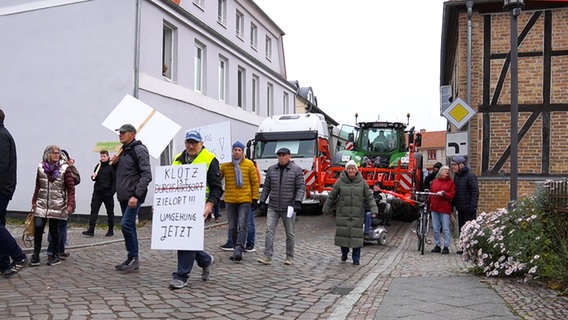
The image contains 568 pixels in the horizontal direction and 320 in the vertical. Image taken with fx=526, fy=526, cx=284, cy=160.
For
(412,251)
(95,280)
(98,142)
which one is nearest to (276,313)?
(95,280)

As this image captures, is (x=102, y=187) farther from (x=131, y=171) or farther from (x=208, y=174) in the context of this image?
(x=208, y=174)

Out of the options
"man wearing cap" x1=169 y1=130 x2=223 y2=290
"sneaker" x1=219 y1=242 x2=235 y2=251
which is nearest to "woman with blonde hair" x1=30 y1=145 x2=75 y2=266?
"man wearing cap" x1=169 y1=130 x2=223 y2=290

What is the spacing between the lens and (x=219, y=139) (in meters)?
9.38

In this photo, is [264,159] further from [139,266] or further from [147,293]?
[147,293]

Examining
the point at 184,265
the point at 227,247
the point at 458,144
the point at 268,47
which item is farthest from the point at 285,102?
the point at 184,265

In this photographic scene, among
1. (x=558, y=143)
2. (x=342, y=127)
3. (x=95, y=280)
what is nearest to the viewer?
(x=95, y=280)

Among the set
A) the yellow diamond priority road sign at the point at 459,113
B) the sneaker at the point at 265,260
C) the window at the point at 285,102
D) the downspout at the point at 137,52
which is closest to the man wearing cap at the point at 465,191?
the yellow diamond priority road sign at the point at 459,113

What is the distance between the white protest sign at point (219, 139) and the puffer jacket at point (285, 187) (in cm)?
112

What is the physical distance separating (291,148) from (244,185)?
29.6ft

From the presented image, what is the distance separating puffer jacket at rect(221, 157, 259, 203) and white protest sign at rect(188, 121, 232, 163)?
496 mm

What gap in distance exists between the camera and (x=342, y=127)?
72.0 ft

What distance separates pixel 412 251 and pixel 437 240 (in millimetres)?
535

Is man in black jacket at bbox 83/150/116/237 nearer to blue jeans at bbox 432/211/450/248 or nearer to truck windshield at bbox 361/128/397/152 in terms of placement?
blue jeans at bbox 432/211/450/248

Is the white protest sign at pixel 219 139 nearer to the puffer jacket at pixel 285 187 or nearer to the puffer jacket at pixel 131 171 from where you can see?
the puffer jacket at pixel 285 187
